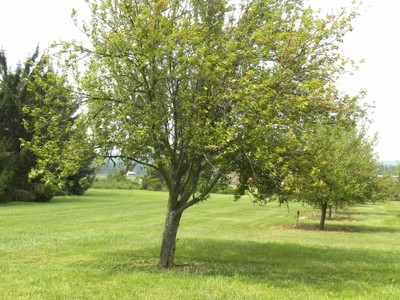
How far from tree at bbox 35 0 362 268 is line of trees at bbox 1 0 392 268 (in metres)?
0.03

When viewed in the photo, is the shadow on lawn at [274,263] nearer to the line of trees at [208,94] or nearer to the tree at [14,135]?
the line of trees at [208,94]

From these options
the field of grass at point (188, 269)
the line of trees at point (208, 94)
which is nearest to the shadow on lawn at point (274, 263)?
the field of grass at point (188, 269)

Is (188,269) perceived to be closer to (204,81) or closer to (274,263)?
(274,263)

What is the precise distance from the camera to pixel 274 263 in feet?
44.0

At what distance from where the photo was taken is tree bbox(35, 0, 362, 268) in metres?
9.84

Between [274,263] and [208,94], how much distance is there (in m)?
6.04

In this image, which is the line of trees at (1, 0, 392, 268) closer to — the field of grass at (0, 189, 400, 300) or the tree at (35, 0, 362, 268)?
the tree at (35, 0, 362, 268)

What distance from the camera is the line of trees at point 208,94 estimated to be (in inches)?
387

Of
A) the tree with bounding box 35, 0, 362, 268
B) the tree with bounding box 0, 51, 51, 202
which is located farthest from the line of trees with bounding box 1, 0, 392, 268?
the tree with bounding box 0, 51, 51, 202

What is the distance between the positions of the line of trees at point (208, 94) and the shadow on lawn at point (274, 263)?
2236mm

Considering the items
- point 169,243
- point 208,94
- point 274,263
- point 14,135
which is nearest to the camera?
point 208,94

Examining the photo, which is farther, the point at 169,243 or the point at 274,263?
the point at 274,263

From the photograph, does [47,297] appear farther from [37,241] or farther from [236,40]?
[37,241]

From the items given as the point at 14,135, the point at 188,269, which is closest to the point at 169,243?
the point at 188,269
